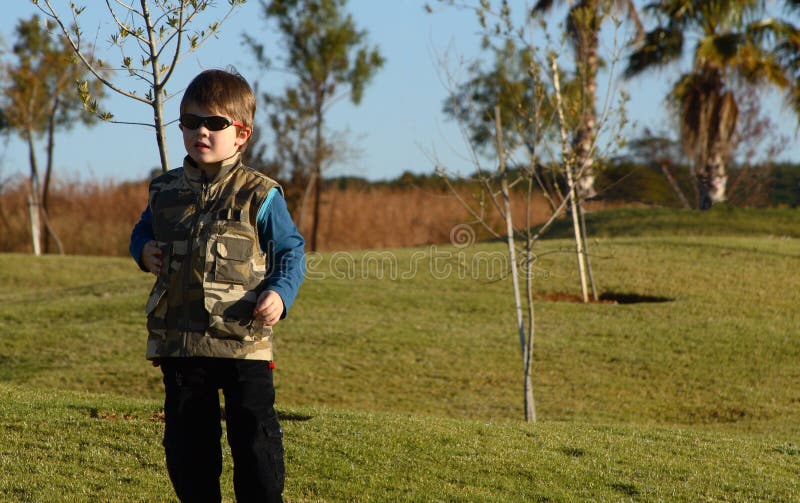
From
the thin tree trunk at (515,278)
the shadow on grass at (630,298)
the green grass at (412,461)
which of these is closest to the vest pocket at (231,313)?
the green grass at (412,461)

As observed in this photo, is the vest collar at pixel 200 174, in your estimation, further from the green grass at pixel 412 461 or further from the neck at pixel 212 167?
the green grass at pixel 412 461

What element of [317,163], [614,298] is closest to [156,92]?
[614,298]

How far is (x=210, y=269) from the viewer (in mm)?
3199

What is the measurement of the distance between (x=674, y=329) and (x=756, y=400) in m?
2.55

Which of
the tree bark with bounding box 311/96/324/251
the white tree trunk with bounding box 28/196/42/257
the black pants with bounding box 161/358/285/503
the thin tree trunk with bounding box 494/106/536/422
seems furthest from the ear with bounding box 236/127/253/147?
the white tree trunk with bounding box 28/196/42/257

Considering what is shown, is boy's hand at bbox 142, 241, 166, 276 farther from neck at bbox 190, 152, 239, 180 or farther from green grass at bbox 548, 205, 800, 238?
green grass at bbox 548, 205, 800, 238

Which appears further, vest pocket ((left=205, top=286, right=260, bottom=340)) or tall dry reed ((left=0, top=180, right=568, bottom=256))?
tall dry reed ((left=0, top=180, right=568, bottom=256))

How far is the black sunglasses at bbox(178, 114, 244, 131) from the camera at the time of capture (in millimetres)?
3211

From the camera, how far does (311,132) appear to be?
28.9 m

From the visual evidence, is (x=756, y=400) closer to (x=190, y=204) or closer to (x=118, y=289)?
(x=190, y=204)

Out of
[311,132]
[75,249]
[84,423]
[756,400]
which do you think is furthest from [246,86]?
[75,249]

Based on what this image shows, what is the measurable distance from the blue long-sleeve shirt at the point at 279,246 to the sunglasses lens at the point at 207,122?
28 cm

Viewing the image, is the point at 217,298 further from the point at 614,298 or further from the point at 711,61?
the point at 711,61

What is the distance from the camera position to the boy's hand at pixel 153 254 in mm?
3270
